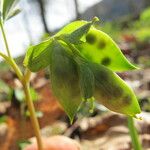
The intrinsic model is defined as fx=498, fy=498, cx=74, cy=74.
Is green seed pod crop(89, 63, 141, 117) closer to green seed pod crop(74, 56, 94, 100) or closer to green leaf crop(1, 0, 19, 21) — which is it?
green seed pod crop(74, 56, 94, 100)

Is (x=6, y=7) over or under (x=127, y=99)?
over

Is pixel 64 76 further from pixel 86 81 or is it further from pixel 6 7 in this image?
pixel 6 7

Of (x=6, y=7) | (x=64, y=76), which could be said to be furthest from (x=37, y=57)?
(x=6, y=7)

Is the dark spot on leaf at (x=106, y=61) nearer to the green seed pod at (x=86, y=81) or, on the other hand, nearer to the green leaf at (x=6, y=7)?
the green seed pod at (x=86, y=81)

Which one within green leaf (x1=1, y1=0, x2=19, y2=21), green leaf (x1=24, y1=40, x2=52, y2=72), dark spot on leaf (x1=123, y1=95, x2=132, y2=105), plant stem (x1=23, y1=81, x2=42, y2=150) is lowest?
plant stem (x1=23, y1=81, x2=42, y2=150)

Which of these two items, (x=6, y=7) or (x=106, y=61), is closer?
(x=106, y=61)

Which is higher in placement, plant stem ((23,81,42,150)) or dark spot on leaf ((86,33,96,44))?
dark spot on leaf ((86,33,96,44))

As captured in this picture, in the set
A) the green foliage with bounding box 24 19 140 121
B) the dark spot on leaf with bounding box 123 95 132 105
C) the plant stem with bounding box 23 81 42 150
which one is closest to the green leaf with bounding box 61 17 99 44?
the green foliage with bounding box 24 19 140 121
